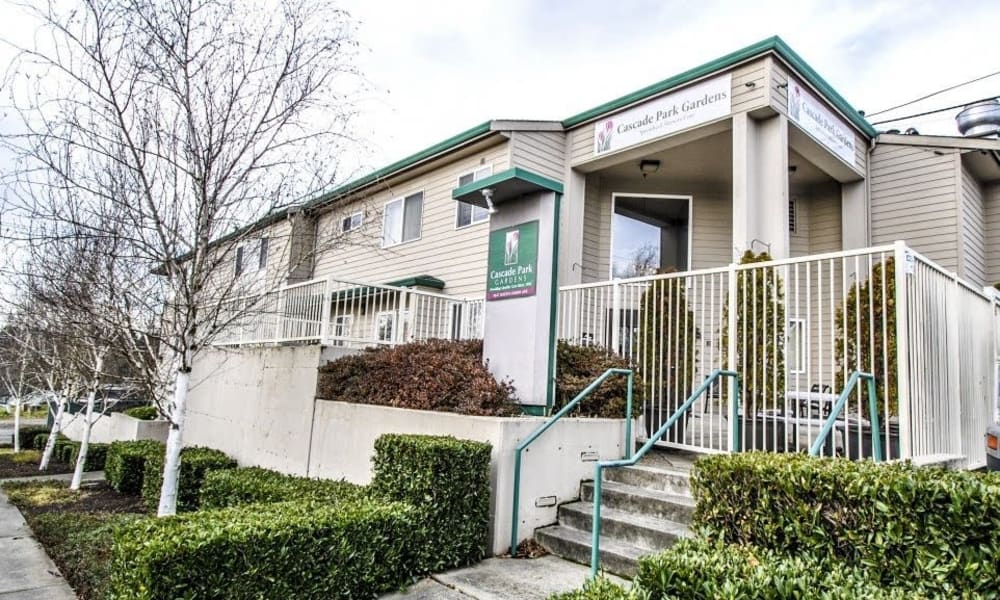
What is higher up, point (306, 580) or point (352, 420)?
point (352, 420)

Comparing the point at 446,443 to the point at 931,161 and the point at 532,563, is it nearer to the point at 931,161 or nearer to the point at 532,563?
the point at 532,563

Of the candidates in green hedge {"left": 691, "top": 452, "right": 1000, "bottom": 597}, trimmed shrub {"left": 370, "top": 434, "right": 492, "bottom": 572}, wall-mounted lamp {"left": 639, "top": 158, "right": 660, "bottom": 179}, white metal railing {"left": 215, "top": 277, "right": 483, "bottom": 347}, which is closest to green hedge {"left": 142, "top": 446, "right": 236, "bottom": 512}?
white metal railing {"left": 215, "top": 277, "right": 483, "bottom": 347}

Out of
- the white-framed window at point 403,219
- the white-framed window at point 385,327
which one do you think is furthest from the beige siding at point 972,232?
the white-framed window at point 403,219

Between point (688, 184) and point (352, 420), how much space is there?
7189 mm

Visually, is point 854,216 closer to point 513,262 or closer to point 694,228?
point 694,228

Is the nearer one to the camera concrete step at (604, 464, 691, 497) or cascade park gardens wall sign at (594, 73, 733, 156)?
concrete step at (604, 464, 691, 497)

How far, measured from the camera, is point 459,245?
11.3 m

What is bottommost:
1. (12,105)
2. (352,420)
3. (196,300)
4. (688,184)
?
(352,420)

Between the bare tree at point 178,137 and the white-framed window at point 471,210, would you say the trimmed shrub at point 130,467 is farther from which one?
the white-framed window at point 471,210

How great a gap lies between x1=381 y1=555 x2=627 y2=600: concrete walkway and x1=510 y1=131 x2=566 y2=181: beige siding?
686 cm

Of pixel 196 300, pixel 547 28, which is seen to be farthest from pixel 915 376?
pixel 547 28

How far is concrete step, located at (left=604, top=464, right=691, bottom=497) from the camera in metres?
4.93

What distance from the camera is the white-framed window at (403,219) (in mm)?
12594

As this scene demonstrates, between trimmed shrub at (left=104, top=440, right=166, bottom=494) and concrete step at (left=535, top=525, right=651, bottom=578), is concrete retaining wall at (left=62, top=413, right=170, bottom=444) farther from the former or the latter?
concrete step at (left=535, top=525, right=651, bottom=578)
